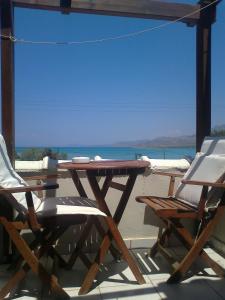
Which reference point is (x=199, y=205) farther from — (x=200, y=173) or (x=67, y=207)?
(x=67, y=207)

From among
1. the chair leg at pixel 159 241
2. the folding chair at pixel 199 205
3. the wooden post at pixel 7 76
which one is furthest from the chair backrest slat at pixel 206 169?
the wooden post at pixel 7 76

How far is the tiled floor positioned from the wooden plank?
92.4 inches

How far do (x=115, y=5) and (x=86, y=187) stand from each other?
5.79 feet

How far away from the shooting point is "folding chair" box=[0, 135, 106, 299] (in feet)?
7.71

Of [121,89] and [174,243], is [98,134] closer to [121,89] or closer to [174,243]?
[121,89]

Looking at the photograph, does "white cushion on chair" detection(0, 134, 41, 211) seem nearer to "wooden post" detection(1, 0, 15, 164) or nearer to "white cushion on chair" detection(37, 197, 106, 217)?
"white cushion on chair" detection(37, 197, 106, 217)

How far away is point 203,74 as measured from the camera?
11.7ft

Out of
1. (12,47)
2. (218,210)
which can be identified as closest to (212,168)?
(218,210)

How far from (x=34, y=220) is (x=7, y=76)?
1381mm

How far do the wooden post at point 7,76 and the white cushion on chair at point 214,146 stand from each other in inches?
69.9

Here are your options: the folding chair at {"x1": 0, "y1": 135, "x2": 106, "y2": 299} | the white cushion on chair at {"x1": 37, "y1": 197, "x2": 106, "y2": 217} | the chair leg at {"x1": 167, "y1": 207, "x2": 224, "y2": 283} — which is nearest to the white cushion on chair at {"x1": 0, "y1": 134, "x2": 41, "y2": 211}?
the folding chair at {"x1": 0, "y1": 135, "x2": 106, "y2": 299}

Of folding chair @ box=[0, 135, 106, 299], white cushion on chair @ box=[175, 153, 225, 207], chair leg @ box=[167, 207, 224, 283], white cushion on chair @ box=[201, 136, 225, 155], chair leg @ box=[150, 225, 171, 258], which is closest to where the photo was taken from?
folding chair @ box=[0, 135, 106, 299]

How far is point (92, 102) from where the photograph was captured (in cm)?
3803

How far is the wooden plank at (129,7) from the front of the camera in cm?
321
